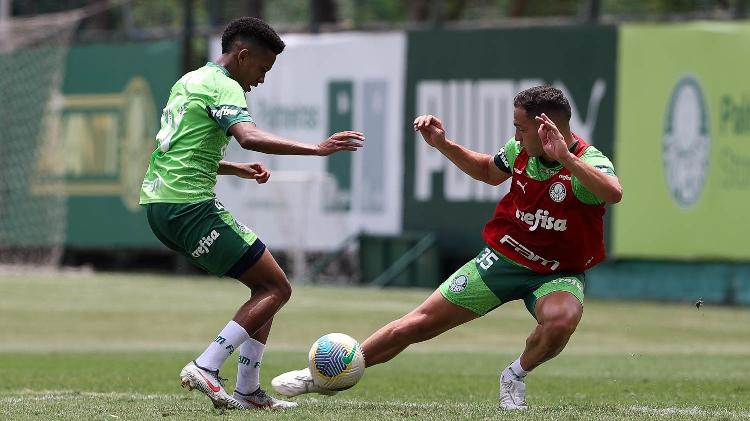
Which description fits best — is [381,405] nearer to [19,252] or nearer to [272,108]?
[272,108]

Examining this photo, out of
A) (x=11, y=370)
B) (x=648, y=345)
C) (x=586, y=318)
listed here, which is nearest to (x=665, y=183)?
(x=586, y=318)

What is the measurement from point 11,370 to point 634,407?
19.6 ft

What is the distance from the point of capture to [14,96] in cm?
3105

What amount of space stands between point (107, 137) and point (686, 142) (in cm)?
1250

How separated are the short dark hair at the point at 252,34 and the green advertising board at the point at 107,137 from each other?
67.9 feet

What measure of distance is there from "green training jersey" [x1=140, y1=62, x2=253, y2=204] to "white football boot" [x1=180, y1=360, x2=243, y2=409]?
99 cm

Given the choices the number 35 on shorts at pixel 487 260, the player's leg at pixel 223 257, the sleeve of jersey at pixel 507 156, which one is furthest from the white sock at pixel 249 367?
the sleeve of jersey at pixel 507 156

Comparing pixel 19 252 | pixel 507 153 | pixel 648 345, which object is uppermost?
pixel 507 153

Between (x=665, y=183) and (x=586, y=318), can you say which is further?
(x=665, y=183)

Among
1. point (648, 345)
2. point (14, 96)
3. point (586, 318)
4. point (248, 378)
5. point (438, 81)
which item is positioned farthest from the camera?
point (14, 96)

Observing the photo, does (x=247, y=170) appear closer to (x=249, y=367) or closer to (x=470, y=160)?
(x=249, y=367)

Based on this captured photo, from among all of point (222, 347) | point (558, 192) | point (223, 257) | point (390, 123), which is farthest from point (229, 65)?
point (390, 123)

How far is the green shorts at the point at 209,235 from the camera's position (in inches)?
367

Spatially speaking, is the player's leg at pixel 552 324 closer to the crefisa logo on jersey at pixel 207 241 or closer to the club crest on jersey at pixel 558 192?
the club crest on jersey at pixel 558 192
